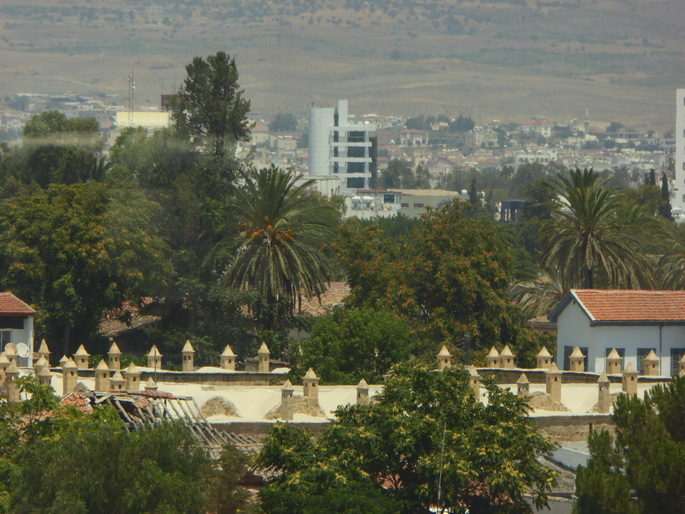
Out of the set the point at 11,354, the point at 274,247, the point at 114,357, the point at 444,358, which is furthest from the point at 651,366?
the point at 274,247

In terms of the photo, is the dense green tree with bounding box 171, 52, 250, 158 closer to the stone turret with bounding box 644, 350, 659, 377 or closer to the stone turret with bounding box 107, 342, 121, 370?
the stone turret with bounding box 107, 342, 121, 370

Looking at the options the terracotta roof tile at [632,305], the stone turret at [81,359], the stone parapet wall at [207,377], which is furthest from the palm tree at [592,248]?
the stone turret at [81,359]

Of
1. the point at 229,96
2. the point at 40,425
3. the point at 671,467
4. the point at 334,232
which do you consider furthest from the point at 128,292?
the point at 671,467

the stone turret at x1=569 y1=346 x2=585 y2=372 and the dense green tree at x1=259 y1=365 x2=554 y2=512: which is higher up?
the stone turret at x1=569 y1=346 x2=585 y2=372

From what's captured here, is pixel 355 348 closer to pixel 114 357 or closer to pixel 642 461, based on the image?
pixel 114 357

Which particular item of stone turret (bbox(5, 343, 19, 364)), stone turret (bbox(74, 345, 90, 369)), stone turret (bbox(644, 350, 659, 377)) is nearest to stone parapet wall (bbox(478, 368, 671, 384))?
stone turret (bbox(644, 350, 659, 377))

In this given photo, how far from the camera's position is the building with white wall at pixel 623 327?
61.5 m

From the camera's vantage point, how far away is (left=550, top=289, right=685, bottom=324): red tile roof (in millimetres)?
61594

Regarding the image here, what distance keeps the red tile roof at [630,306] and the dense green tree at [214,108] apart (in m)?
28.6

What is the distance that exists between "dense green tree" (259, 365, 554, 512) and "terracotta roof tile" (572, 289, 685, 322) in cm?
2198

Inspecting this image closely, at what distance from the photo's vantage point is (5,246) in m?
76.2

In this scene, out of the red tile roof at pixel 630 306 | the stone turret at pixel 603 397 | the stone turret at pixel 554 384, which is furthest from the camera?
the red tile roof at pixel 630 306

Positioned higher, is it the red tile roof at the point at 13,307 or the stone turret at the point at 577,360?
the red tile roof at the point at 13,307

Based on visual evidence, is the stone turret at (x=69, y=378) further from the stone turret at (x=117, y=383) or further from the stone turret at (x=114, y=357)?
the stone turret at (x=114, y=357)
